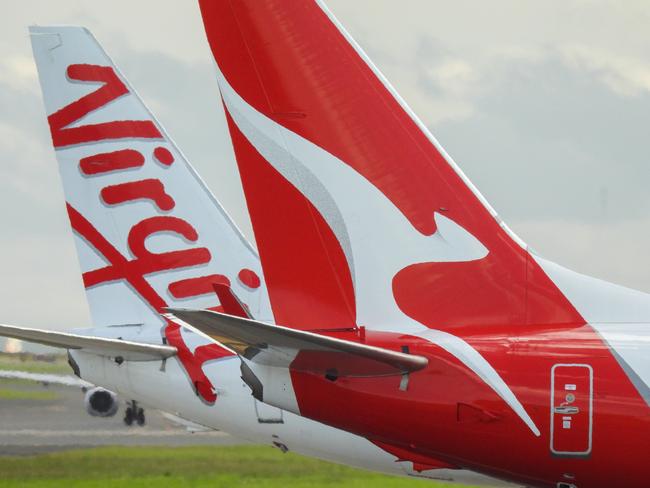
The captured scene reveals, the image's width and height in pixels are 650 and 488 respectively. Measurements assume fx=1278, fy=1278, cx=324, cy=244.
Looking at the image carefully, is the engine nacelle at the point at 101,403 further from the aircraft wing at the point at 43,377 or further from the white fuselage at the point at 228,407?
the white fuselage at the point at 228,407

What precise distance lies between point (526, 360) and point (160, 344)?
27.3 feet

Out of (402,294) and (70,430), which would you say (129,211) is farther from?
(402,294)

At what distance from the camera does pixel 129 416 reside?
81.9ft

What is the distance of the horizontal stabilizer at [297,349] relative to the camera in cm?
819

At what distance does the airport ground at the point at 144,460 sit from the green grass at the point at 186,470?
2 centimetres

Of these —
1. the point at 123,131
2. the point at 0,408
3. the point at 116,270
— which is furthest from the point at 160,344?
the point at 0,408

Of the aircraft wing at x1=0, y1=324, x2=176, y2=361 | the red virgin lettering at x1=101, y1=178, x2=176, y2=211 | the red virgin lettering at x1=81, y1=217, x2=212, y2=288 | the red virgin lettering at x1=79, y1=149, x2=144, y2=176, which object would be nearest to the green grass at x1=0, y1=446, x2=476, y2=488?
the red virgin lettering at x1=81, y1=217, x2=212, y2=288

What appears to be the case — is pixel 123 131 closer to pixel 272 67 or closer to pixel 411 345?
pixel 272 67

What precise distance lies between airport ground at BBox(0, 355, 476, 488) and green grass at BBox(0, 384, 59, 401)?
245 cm

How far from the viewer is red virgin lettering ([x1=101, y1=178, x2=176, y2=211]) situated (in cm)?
1821

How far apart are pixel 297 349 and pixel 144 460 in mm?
12656

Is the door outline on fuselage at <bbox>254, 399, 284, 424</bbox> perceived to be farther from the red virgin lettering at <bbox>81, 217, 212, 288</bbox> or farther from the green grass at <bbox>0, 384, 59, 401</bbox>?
the green grass at <bbox>0, 384, 59, 401</bbox>

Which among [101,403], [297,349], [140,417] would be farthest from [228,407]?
[101,403]

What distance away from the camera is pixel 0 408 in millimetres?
25797
